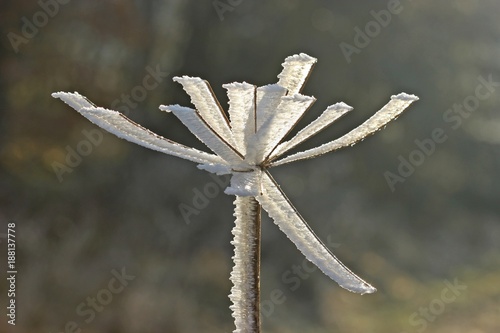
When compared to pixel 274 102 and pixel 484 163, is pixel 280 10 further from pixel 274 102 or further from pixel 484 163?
pixel 274 102

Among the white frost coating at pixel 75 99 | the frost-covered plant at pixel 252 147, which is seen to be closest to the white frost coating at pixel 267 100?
the frost-covered plant at pixel 252 147

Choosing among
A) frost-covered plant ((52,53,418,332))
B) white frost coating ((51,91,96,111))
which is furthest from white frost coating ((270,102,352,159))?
white frost coating ((51,91,96,111))

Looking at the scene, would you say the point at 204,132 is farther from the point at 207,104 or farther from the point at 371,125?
the point at 371,125

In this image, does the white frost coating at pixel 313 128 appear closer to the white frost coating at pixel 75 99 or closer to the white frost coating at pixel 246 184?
the white frost coating at pixel 246 184

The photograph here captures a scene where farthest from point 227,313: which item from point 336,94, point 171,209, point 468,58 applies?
point 468,58

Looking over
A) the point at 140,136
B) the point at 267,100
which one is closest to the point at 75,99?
the point at 140,136

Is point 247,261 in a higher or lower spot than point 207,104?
lower

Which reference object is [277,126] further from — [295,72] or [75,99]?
[75,99]
